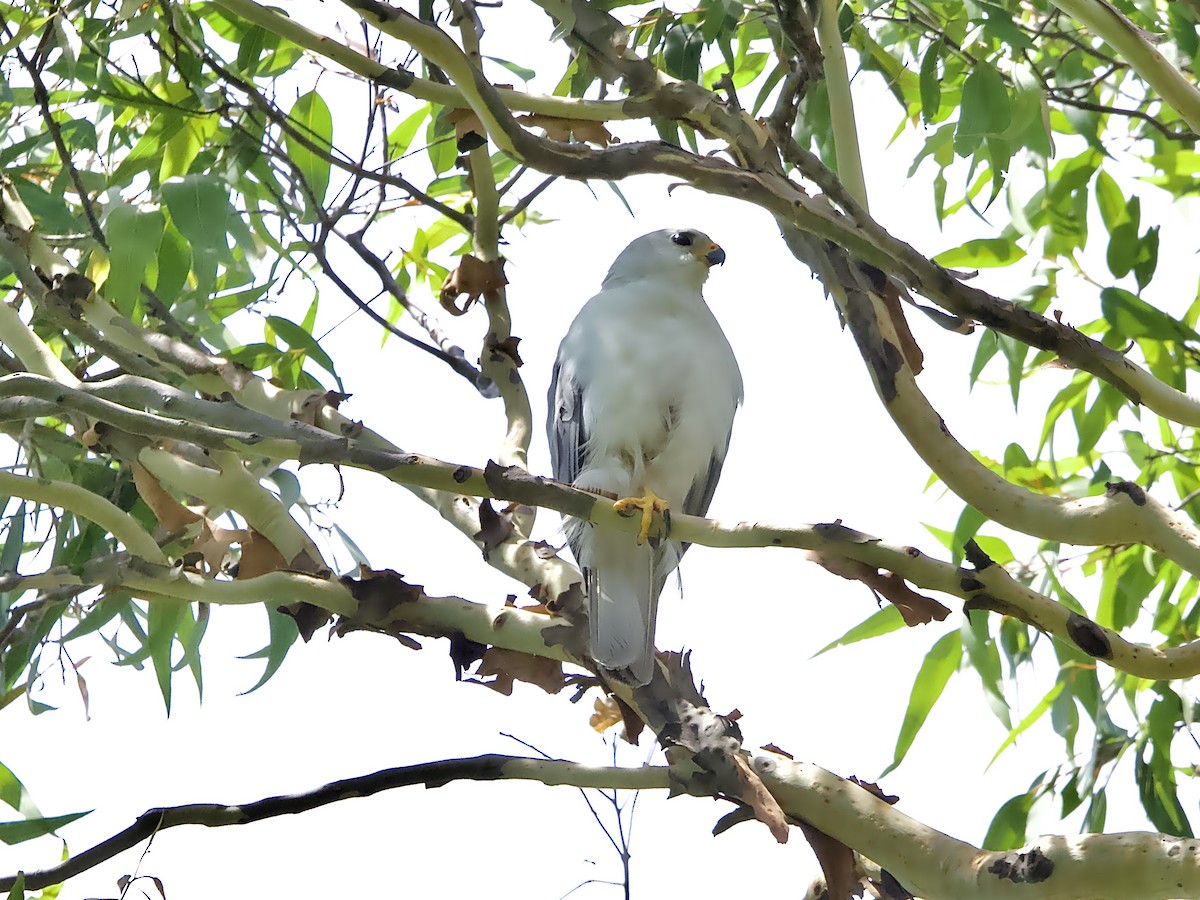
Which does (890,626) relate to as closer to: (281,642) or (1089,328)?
(1089,328)

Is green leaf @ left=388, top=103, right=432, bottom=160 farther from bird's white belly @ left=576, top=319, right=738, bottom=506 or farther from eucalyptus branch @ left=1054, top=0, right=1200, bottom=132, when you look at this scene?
eucalyptus branch @ left=1054, top=0, right=1200, bottom=132

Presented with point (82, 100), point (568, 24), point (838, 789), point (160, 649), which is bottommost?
point (838, 789)

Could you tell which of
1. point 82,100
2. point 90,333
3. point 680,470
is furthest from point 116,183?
point 680,470

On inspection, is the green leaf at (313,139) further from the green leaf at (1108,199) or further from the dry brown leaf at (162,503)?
the green leaf at (1108,199)

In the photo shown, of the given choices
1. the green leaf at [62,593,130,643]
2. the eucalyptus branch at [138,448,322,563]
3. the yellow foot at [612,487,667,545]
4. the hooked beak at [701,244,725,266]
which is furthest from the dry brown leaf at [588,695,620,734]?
the hooked beak at [701,244,725,266]

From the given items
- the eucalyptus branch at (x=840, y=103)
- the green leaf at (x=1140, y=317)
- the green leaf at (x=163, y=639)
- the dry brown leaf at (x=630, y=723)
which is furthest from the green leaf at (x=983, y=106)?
the green leaf at (x=163, y=639)

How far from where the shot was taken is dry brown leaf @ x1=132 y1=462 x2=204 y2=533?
1907 mm

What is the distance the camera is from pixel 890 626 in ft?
8.26

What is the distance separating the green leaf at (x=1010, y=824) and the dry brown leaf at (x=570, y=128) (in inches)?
56.8

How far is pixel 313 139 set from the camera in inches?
96.7

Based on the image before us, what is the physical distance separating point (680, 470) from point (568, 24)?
3.60 ft

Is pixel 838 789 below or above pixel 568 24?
below

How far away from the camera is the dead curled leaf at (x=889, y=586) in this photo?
5.14ft

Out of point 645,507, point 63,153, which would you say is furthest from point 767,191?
point 63,153
